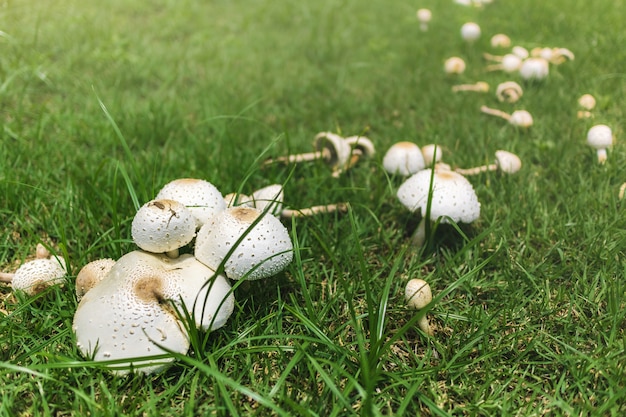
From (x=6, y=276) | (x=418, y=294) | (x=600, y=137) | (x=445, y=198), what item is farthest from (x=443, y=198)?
(x=6, y=276)

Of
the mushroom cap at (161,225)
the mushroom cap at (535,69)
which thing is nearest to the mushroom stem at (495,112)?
the mushroom cap at (535,69)

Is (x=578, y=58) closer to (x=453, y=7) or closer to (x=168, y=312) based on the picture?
(x=453, y=7)

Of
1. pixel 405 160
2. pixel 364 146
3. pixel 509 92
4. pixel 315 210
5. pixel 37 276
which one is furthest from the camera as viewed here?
pixel 509 92

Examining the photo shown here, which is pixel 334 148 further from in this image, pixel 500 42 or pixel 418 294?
pixel 500 42

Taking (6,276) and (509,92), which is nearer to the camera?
Result: (6,276)

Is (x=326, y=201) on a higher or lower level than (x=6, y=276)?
lower

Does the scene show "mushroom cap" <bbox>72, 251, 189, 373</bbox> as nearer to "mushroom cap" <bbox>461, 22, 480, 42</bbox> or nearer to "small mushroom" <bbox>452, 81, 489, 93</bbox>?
"small mushroom" <bbox>452, 81, 489, 93</bbox>

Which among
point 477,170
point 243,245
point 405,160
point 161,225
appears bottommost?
point 477,170
